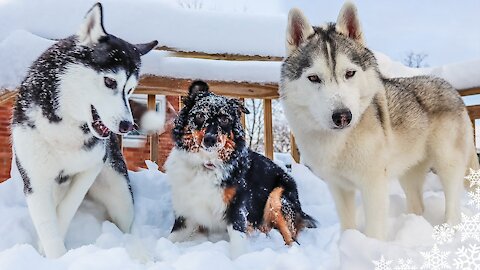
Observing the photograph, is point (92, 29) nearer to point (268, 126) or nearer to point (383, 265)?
point (383, 265)

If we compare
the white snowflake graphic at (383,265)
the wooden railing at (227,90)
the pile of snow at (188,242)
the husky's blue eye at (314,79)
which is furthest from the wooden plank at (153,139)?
the white snowflake graphic at (383,265)

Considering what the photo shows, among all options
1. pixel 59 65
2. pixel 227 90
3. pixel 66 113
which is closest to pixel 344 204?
pixel 66 113

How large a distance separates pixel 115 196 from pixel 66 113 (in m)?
0.62

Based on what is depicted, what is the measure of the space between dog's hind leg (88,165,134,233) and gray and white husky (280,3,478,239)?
0.99m

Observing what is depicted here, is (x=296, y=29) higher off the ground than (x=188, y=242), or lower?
higher

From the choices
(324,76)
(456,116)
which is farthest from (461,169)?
(324,76)

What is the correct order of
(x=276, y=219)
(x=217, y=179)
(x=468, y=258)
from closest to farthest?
(x=468, y=258)
(x=217, y=179)
(x=276, y=219)

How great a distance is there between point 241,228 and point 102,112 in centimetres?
90

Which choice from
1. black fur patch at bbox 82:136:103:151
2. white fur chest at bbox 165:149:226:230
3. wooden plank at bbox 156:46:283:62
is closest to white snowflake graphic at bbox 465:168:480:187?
white fur chest at bbox 165:149:226:230

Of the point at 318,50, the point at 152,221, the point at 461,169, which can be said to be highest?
the point at 318,50

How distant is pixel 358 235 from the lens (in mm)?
1285

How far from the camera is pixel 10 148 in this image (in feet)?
8.57

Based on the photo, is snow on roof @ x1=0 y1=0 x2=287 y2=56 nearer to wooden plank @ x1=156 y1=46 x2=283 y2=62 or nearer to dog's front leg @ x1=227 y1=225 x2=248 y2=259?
wooden plank @ x1=156 y1=46 x2=283 y2=62

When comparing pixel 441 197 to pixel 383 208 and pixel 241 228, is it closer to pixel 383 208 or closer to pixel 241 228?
pixel 383 208
